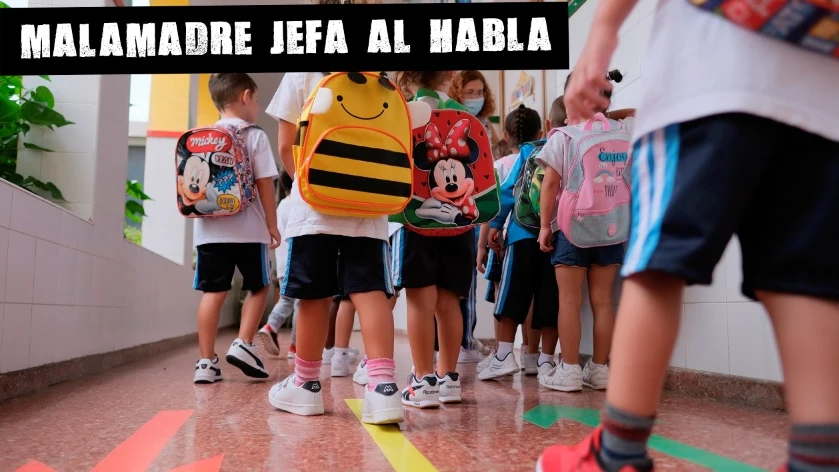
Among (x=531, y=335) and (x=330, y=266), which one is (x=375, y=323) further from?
(x=531, y=335)

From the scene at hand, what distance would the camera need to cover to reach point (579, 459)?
104 cm

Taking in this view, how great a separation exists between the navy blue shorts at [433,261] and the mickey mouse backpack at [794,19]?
4.81ft

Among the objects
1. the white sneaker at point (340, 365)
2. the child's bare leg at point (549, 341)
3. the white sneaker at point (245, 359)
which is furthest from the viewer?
the white sneaker at point (340, 365)

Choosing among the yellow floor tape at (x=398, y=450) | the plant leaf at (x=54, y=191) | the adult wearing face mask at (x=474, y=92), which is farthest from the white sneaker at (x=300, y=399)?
the plant leaf at (x=54, y=191)

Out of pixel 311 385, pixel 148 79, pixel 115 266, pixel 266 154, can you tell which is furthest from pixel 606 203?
pixel 148 79

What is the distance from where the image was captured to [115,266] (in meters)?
3.79

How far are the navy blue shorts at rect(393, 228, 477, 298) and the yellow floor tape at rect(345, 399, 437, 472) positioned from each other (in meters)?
0.55

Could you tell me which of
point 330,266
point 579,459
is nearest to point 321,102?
point 330,266

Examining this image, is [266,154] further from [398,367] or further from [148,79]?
[148,79]

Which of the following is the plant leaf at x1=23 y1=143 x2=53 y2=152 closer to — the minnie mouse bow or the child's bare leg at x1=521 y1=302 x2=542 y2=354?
the minnie mouse bow

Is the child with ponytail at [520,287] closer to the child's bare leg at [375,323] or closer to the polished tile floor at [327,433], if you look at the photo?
the polished tile floor at [327,433]

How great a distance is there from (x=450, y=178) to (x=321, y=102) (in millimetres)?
547

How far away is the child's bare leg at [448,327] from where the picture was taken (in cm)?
236

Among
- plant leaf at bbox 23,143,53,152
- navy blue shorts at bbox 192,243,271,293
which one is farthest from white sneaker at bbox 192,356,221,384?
plant leaf at bbox 23,143,53,152
